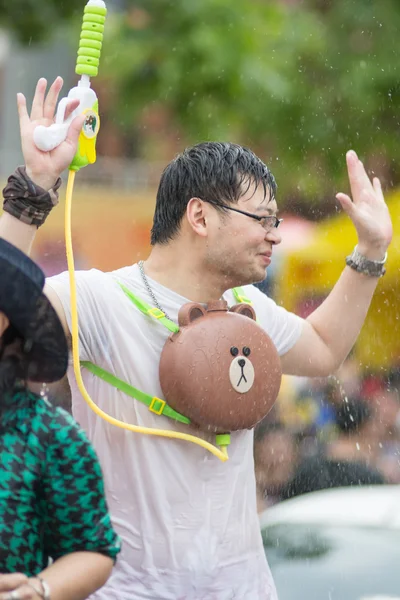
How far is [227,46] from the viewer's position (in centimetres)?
952

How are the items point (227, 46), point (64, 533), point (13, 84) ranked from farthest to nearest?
point (13, 84), point (227, 46), point (64, 533)

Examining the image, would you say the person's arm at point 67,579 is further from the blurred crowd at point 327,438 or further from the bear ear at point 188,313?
the blurred crowd at point 327,438

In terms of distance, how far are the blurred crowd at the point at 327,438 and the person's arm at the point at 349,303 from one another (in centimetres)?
302

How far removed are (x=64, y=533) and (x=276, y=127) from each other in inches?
334

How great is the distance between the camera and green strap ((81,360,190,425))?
2857 mm

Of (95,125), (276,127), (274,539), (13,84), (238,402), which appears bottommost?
(274,539)

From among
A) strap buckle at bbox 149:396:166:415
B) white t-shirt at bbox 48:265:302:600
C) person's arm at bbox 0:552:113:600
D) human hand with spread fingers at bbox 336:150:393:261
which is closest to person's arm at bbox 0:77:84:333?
white t-shirt at bbox 48:265:302:600

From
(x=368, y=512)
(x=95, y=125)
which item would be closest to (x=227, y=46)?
(x=368, y=512)

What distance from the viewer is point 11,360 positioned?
2.22 metres

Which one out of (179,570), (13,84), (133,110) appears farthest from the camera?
(13,84)

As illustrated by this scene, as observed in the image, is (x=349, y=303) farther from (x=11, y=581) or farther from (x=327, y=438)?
(x=327, y=438)

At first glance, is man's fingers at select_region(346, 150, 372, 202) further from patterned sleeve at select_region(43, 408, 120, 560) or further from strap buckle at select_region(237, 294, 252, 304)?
patterned sleeve at select_region(43, 408, 120, 560)

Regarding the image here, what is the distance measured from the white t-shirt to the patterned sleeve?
2.16 feet

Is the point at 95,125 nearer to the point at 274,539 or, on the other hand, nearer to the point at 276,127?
the point at 274,539
